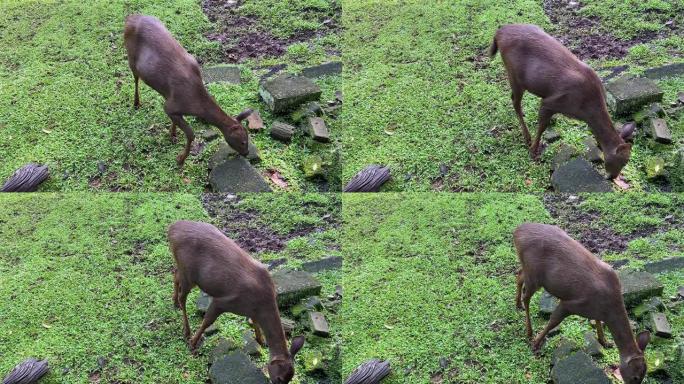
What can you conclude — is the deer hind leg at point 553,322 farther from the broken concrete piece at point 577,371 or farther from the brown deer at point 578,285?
the broken concrete piece at point 577,371

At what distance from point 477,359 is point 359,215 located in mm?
2109

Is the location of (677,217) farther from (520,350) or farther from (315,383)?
(315,383)

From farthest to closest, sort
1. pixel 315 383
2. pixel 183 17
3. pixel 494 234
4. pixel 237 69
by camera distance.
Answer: pixel 183 17 < pixel 237 69 < pixel 494 234 < pixel 315 383

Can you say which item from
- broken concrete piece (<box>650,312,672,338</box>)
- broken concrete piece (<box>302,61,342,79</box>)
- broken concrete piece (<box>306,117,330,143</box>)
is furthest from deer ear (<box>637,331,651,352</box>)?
Result: broken concrete piece (<box>302,61,342,79</box>)

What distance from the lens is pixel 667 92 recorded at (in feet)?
32.1

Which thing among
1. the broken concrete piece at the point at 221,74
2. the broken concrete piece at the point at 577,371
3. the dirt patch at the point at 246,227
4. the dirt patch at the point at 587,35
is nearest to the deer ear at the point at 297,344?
the dirt patch at the point at 246,227

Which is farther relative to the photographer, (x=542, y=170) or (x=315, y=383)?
(x=542, y=170)

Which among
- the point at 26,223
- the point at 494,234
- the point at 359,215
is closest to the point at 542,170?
the point at 494,234

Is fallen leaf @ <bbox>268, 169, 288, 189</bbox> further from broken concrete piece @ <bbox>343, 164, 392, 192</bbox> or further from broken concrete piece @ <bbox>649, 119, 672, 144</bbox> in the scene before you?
broken concrete piece @ <bbox>649, 119, 672, 144</bbox>

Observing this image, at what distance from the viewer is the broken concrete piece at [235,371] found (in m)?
7.09

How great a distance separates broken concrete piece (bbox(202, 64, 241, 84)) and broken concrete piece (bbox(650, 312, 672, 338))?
16.6 feet

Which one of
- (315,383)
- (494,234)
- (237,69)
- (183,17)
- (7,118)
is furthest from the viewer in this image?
(183,17)

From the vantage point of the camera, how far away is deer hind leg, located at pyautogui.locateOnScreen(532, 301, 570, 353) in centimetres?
704

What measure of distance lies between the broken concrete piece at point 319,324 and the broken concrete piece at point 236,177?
1.66 meters
